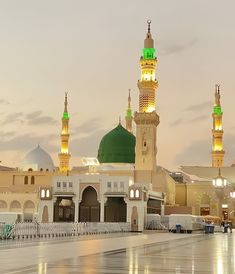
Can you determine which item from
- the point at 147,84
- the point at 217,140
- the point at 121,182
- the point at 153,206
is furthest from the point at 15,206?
the point at 217,140

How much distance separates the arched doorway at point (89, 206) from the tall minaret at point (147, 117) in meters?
10.4

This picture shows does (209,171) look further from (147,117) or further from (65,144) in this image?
(65,144)

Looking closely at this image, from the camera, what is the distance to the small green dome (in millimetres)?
63375

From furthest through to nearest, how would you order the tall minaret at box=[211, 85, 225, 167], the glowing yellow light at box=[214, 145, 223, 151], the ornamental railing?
A: the glowing yellow light at box=[214, 145, 223, 151]
the tall minaret at box=[211, 85, 225, 167]
the ornamental railing

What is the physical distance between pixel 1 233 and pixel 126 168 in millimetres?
39645

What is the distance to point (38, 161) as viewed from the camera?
71.9 meters

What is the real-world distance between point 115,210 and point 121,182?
13.5 feet

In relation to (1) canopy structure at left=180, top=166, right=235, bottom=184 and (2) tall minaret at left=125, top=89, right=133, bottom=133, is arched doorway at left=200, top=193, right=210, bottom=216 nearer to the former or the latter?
(1) canopy structure at left=180, top=166, right=235, bottom=184

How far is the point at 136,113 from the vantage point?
55.8m

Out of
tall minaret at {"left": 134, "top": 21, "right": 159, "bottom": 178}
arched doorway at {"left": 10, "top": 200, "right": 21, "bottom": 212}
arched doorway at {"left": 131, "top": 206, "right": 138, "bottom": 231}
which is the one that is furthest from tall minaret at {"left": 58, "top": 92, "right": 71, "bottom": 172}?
arched doorway at {"left": 131, "top": 206, "right": 138, "bottom": 231}

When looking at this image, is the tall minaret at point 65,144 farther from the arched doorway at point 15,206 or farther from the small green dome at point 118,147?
the arched doorway at point 15,206

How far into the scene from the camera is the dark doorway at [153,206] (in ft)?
161

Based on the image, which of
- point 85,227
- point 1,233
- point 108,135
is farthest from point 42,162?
point 1,233

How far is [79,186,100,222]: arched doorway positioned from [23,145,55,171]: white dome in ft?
80.9
